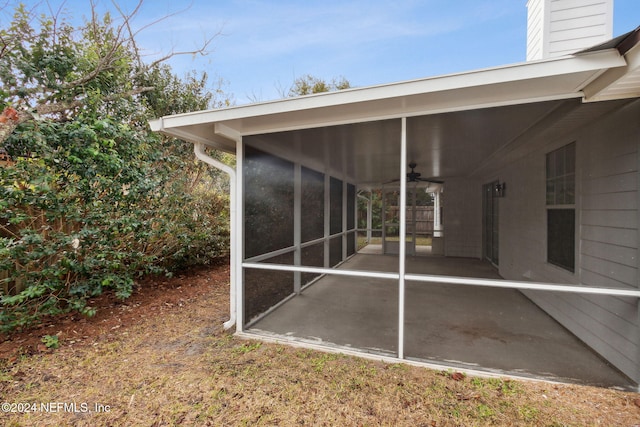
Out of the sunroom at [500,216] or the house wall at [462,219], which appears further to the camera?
the house wall at [462,219]

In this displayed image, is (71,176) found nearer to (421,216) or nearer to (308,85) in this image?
(421,216)

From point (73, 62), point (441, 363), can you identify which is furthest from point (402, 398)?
point (73, 62)

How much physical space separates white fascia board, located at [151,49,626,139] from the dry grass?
239 centimetres

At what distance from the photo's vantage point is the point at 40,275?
3.12 m

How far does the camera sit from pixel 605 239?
8.93 feet

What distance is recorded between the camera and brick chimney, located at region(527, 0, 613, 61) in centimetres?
375

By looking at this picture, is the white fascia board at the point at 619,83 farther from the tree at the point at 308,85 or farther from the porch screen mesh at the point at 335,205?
the tree at the point at 308,85

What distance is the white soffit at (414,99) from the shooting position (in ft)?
6.58

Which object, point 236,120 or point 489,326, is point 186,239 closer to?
point 236,120

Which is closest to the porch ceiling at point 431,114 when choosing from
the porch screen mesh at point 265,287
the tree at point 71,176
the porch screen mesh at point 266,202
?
the porch screen mesh at point 266,202

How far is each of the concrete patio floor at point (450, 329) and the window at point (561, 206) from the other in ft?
2.86

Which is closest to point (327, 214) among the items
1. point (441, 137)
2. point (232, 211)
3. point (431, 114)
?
point (441, 137)

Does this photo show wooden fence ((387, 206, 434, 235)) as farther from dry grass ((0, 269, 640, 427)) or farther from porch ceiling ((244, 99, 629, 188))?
dry grass ((0, 269, 640, 427))

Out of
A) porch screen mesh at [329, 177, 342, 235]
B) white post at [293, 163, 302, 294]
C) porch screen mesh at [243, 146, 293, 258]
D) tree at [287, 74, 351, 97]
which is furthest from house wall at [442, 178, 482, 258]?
tree at [287, 74, 351, 97]
